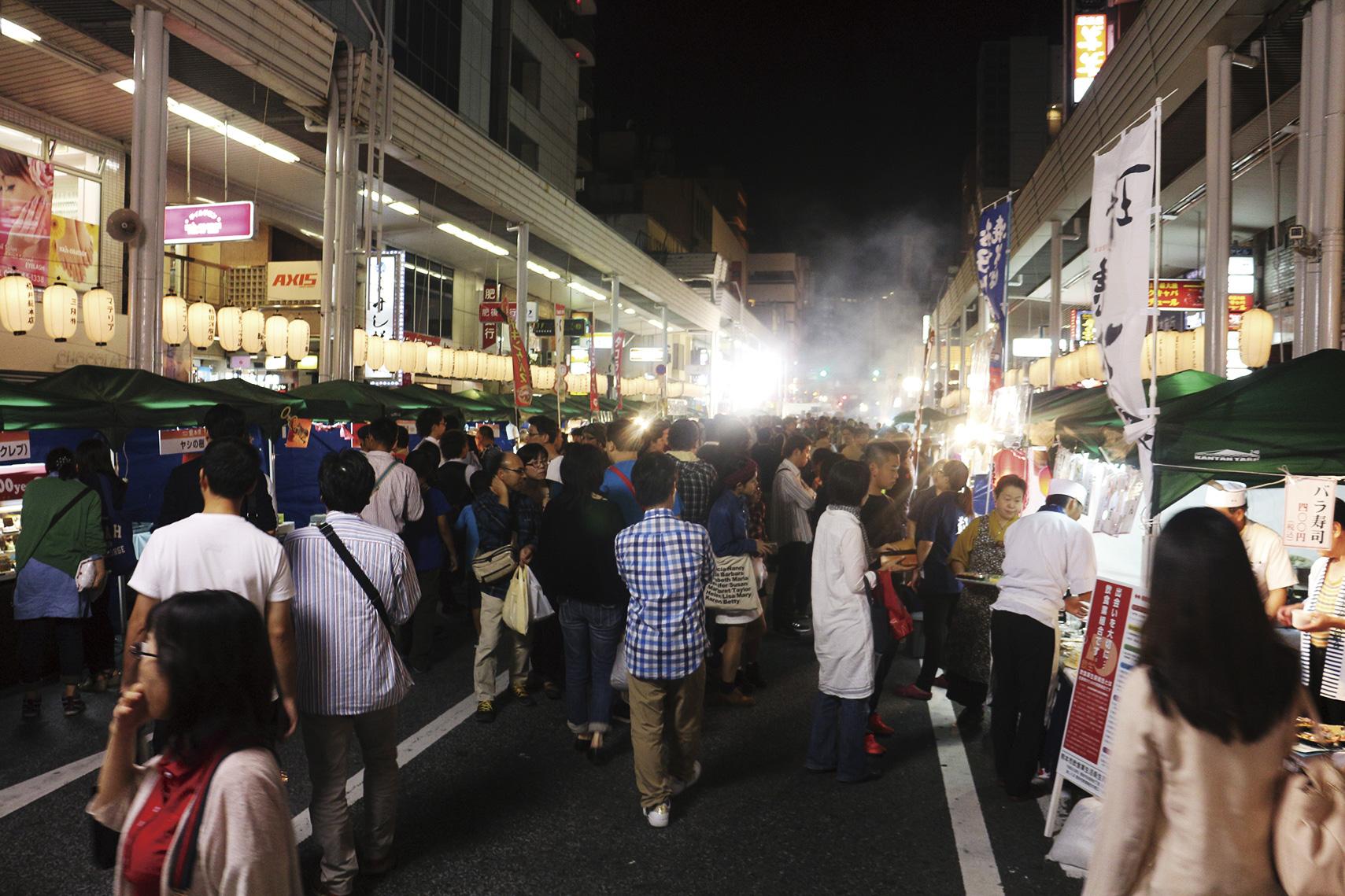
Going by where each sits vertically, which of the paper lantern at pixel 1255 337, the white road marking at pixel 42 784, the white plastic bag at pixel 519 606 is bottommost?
the white road marking at pixel 42 784

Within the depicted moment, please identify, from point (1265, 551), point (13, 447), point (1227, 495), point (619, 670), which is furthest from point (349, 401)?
point (1265, 551)

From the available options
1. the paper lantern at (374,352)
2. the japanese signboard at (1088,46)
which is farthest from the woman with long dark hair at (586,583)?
the japanese signboard at (1088,46)

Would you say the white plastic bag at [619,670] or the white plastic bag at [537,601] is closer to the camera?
the white plastic bag at [619,670]

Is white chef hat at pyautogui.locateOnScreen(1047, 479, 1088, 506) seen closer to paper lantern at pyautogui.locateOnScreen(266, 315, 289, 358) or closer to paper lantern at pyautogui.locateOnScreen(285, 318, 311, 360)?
paper lantern at pyautogui.locateOnScreen(266, 315, 289, 358)

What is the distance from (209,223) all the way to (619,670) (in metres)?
9.09

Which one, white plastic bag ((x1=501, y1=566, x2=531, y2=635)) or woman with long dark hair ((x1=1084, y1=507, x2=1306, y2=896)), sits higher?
woman with long dark hair ((x1=1084, y1=507, x2=1306, y2=896))

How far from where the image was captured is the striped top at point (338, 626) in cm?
371

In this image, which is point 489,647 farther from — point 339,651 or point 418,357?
point 418,357

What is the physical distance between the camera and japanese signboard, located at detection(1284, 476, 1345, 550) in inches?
197

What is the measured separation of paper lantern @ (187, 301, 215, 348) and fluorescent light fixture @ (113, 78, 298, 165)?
2842mm

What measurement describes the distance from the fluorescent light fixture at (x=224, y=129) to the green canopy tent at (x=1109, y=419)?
11868 mm

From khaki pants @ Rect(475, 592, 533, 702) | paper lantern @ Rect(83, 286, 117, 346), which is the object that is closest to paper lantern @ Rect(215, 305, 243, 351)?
paper lantern @ Rect(83, 286, 117, 346)

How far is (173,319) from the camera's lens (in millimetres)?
11727

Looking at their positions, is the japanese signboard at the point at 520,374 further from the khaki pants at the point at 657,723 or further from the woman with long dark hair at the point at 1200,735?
the woman with long dark hair at the point at 1200,735
